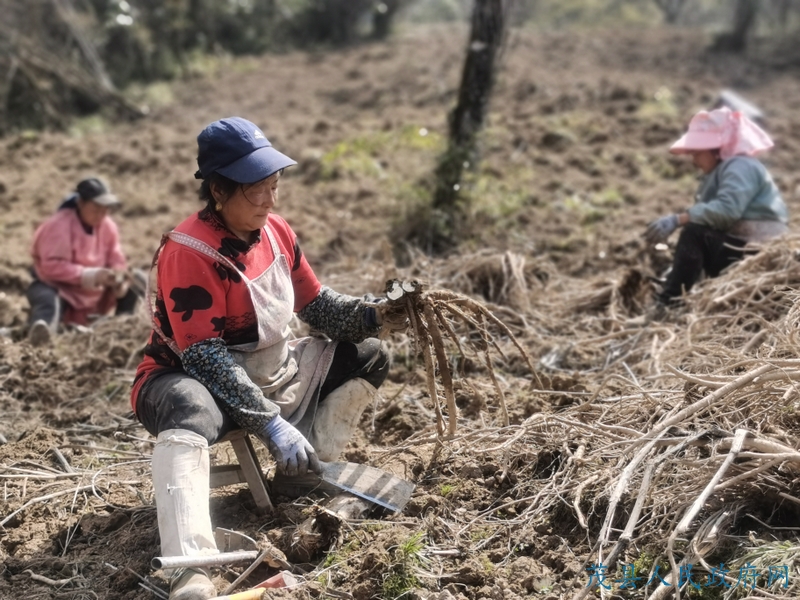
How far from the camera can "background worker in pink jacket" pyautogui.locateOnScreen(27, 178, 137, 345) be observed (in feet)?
15.5

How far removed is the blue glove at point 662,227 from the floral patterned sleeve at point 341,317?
2133 mm

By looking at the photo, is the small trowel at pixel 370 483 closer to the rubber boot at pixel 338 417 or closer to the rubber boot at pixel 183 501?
the rubber boot at pixel 338 417

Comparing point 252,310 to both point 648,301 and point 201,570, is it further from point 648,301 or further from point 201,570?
point 648,301

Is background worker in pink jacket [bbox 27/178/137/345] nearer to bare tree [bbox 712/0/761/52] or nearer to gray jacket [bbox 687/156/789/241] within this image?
gray jacket [bbox 687/156/789/241]

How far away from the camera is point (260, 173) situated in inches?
95.3

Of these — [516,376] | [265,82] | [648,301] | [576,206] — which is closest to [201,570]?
[516,376]

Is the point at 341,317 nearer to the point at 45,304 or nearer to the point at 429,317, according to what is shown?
the point at 429,317

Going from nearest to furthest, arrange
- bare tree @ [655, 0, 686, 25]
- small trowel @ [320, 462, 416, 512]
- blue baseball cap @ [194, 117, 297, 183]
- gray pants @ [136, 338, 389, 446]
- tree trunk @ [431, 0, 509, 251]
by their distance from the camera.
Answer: gray pants @ [136, 338, 389, 446] < blue baseball cap @ [194, 117, 297, 183] < small trowel @ [320, 462, 416, 512] < tree trunk @ [431, 0, 509, 251] < bare tree @ [655, 0, 686, 25]

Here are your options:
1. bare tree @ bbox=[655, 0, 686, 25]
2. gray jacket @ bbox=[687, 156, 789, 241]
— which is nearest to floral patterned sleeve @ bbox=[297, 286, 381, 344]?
gray jacket @ bbox=[687, 156, 789, 241]

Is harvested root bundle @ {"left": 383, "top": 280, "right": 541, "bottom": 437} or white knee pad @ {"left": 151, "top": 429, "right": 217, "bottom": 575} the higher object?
harvested root bundle @ {"left": 383, "top": 280, "right": 541, "bottom": 437}

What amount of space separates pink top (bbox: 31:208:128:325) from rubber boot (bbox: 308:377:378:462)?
8.51 feet

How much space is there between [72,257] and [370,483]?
3.03m

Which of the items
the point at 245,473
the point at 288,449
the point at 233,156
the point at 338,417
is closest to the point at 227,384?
the point at 288,449

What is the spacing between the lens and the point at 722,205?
417cm
